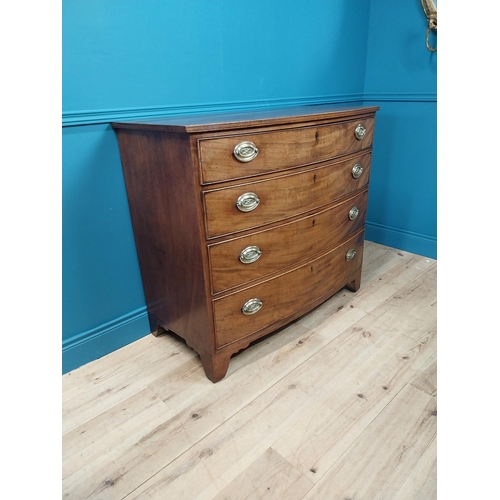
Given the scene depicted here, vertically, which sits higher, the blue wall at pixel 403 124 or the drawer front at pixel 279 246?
the blue wall at pixel 403 124

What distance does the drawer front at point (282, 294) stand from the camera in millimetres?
1314

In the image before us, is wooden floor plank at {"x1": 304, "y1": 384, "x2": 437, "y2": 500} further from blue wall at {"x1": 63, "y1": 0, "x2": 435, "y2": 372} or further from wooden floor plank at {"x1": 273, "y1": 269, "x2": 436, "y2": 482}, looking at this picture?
blue wall at {"x1": 63, "y1": 0, "x2": 435, "y2": 372}

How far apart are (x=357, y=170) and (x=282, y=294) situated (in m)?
0.65

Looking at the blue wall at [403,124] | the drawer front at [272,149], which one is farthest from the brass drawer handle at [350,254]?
the blue wall at [403,124]

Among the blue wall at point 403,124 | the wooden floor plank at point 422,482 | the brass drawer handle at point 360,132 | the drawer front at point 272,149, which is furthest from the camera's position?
the blue wall at point 403,124

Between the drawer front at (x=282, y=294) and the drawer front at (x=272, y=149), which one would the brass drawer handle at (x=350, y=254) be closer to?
the drawer front at (x=282, y=294)

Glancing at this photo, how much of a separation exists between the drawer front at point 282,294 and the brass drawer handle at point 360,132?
1.55 ft

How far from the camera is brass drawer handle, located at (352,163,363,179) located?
160cm

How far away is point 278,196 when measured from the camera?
1289 mm

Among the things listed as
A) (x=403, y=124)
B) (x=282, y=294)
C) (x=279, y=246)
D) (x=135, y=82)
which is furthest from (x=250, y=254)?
(x=403, y=124)

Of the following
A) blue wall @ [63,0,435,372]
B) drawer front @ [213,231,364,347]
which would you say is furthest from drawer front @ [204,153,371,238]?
blue wall @ [63,0,435,372]

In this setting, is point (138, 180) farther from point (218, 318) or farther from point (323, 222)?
point (323, 222)

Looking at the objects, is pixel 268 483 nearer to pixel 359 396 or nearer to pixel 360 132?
pixel 359 396

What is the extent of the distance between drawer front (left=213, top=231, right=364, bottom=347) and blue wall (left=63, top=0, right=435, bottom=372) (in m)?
0.50
